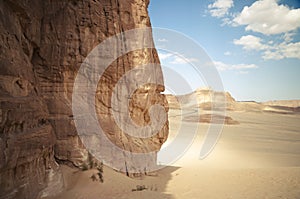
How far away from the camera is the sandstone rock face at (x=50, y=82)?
468cm

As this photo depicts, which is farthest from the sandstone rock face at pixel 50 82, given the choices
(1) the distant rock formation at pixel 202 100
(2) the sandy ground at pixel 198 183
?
(1) the distant rock formation at pixel 202 100

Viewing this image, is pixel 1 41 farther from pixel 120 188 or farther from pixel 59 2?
pixel 120 188

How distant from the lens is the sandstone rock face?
15.3ft

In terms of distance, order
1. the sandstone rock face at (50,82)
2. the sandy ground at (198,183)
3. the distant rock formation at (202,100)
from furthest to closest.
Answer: the distant rock formation at (202,100) → the sandy ground at (198,183) → the sandstone rock face at (50,82)

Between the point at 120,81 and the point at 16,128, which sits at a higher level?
the point at 120,81

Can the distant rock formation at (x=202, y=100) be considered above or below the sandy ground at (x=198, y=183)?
above

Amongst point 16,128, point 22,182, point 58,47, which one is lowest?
point 22,182

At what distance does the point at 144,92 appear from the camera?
935cm

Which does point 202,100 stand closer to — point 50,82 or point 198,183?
point 198,183

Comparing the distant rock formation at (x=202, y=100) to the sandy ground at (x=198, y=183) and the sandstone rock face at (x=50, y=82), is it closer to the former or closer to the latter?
the sandy ground at (x=198, y=183)

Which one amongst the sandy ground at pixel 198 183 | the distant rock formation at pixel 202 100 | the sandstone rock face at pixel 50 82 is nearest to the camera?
the sandstone rock face at pixel 50 82

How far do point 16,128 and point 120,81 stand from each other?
4.65 m

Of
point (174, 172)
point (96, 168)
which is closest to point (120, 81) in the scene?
point (96, 168)

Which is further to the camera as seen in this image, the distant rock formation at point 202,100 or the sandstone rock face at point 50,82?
the distant rock formation at point 202,100
